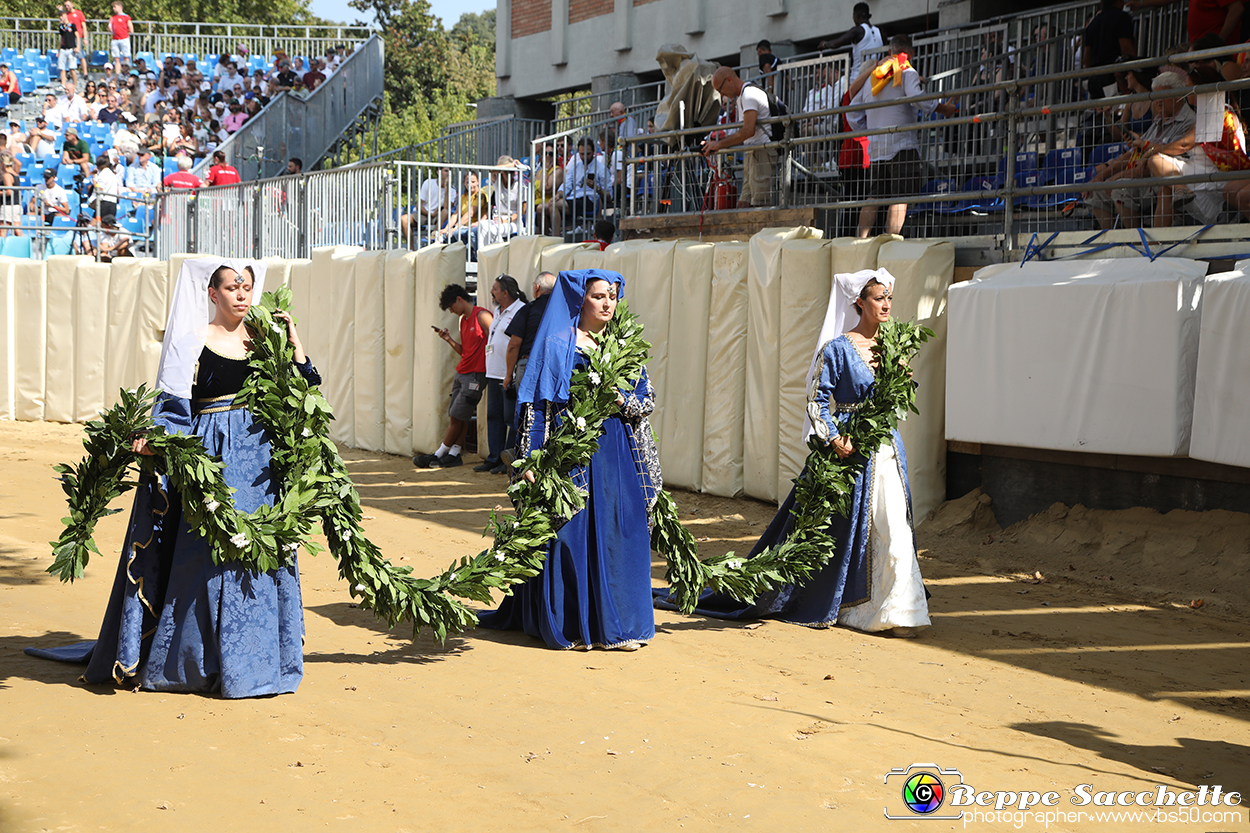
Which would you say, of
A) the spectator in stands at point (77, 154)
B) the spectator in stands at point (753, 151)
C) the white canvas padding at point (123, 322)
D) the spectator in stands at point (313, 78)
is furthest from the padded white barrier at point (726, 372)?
the spectator in stands at point (313, 78)

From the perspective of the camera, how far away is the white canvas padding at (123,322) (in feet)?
56.8

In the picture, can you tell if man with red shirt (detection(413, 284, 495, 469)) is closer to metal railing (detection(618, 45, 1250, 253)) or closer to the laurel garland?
metal railing (detection(618, 45, 1250, 253))

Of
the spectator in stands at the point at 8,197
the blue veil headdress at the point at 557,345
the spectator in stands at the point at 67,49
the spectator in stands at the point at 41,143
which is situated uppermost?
the spectator in stands at the point at 67,49

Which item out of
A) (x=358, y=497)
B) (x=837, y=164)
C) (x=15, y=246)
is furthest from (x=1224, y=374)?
(x=15, y=246)

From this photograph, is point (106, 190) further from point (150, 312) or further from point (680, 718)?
point (680, 718)

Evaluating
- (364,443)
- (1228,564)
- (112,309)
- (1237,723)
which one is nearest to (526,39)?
(112,309)

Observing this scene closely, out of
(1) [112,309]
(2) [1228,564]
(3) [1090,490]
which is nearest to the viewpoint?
(2) [1228,564]

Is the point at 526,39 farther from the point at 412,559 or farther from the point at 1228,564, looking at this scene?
the point at 1228,564

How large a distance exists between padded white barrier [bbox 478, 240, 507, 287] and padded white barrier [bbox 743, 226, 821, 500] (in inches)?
150

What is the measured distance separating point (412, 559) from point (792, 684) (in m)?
3.81

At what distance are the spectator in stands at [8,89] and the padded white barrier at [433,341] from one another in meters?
21.6

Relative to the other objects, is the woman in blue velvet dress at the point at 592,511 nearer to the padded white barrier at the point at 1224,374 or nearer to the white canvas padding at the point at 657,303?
the padded white barrier at the point at 1224,374

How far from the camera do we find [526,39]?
2525 cm

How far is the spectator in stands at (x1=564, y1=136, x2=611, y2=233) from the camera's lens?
47.8 ft
